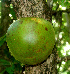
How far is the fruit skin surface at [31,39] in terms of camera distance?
3.86 feet

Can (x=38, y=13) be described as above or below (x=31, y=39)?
above

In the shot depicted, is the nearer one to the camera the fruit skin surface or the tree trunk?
the fruit skin surface

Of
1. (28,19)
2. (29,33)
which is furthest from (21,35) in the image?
(28,19)

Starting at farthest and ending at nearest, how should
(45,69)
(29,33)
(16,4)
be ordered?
(16,4) → (45,69) → (29,33)

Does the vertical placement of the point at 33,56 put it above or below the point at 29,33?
below

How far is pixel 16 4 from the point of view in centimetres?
168

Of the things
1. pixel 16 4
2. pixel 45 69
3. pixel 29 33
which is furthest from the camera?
pixel 16 4

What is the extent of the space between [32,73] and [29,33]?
2.11ft

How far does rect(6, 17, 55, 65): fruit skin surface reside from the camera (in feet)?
3.86

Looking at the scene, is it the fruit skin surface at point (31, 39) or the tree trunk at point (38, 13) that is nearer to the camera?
the fruit skin surface at point (31, 39)

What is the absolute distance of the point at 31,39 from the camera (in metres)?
1.17

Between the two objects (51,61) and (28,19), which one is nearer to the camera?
(28,19)

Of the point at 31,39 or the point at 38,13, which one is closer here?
the point at 31,39

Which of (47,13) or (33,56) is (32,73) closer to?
(33,56)
